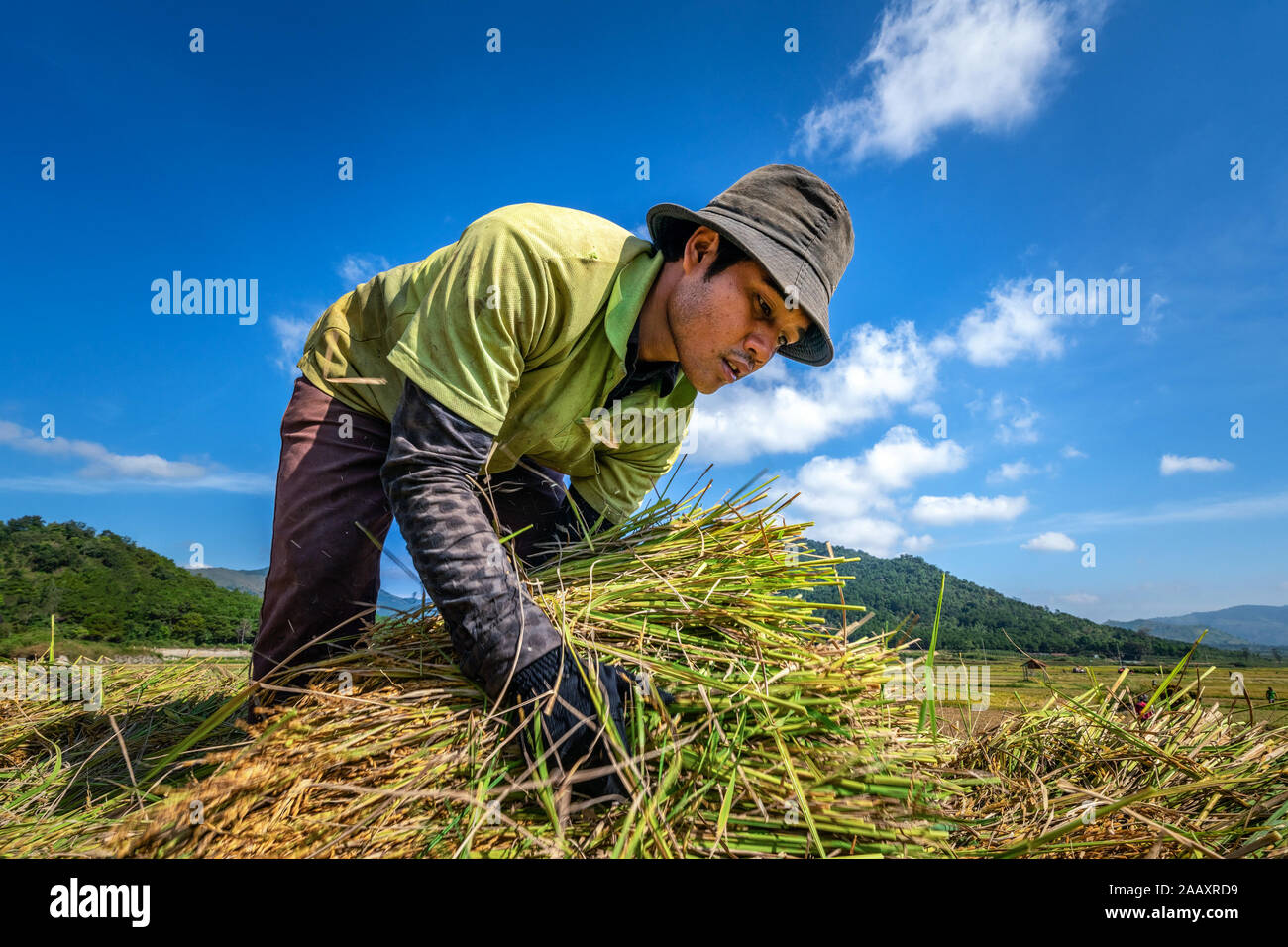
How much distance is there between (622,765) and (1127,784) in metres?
1.47

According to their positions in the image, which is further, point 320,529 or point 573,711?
point 320,529

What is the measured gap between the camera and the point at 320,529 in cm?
211

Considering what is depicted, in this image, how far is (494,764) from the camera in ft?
4.52

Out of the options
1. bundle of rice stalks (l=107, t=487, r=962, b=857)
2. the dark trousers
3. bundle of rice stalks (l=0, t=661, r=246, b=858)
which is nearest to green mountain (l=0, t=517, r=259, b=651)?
bundle of rice stalks (l=0, t=661, r=246, b=858)

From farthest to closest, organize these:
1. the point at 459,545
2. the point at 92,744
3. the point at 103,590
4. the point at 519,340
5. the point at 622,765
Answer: the point at 103,590 → the point at 92,744 → the point at 519,340 → the point at 459,545 → the point at 622,765

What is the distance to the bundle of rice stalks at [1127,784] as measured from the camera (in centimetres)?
136

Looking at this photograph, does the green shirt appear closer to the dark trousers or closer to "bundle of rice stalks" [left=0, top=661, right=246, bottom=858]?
the dark trousers

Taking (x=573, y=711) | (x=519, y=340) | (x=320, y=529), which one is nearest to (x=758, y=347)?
(x=519, y=340)

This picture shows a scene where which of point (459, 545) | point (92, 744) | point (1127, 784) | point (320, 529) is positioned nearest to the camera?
point (459, 545)

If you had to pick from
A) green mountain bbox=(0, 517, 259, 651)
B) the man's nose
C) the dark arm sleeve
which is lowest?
green mountain bbox=(0, 517, 259, 651)

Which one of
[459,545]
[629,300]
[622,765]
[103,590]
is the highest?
[629,300]

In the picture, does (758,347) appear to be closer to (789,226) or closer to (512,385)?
(789,226)

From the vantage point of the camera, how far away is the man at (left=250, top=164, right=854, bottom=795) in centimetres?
148
